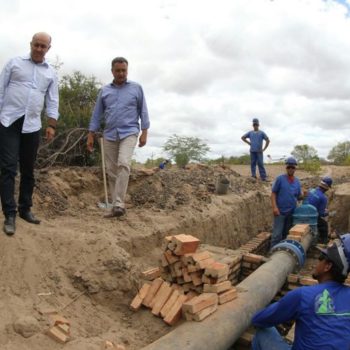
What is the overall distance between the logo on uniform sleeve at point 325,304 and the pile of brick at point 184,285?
3.34ft

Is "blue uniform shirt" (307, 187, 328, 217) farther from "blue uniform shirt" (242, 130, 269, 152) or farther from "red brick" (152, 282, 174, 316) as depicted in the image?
"red brick" (152, 282, 174, 316)

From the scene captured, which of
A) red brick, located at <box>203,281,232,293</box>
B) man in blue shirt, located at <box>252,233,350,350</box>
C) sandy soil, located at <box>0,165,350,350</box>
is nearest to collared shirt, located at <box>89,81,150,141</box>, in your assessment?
sandy soil, located at <box>0,165,350,350</box>

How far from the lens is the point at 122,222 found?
5.12 meters

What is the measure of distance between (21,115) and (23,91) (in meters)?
0.24

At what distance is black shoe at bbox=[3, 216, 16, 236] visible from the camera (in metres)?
Answer: 3.78

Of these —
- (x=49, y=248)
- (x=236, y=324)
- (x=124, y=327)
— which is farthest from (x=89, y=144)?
(x=236, y=324)

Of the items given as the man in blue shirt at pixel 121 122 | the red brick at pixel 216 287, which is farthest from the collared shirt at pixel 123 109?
the red brick at pixel 216 287

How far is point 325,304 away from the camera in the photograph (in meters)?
2.66

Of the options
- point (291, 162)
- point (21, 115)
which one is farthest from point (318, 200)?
point (21, 115)

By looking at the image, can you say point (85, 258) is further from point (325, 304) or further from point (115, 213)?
point (325, 304)

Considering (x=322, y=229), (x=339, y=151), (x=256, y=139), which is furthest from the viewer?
(x=339, y=151)

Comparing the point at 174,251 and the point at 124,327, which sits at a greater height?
the point at 174,251

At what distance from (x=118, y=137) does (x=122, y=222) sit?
1083 mm

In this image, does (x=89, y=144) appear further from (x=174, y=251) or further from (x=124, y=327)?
(x=124, y=327)
